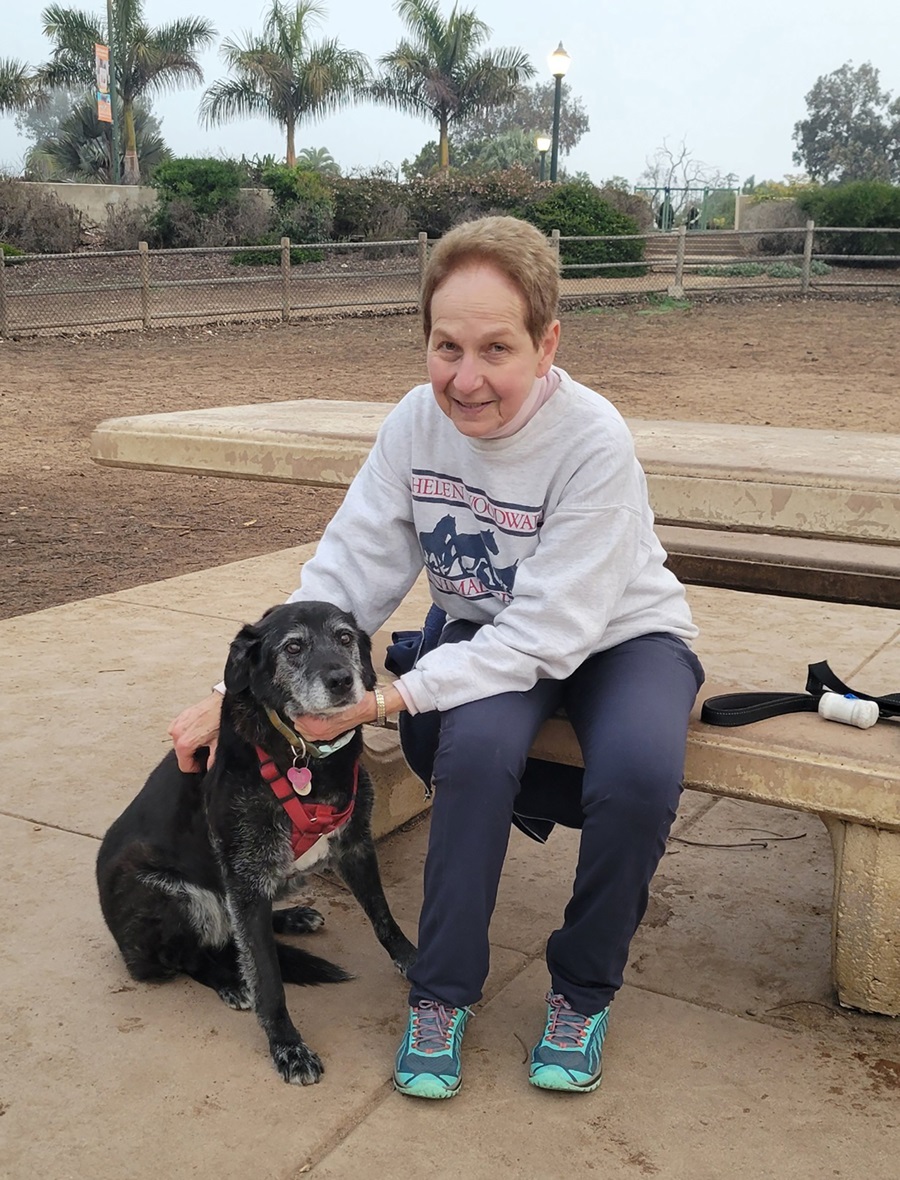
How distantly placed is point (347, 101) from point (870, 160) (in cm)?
4334

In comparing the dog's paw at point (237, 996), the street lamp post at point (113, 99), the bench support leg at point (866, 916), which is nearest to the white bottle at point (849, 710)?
the bench support leg at point (866, 916)

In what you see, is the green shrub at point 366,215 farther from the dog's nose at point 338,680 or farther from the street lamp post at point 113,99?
the dog's nose at point 338,680

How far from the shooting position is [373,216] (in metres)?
29.8

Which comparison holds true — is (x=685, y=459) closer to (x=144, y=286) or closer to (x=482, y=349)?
(x=482, y=349)

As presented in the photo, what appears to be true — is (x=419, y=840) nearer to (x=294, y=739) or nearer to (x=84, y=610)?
(x=294, y=739)

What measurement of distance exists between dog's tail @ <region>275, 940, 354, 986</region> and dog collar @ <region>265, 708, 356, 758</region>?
48cm

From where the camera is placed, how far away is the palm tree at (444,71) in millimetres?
44656

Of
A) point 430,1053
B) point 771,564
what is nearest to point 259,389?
point 771,564

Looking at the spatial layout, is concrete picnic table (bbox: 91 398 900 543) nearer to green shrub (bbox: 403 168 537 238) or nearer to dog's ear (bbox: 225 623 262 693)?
dog's ear (bbox: 225 623 262 693)

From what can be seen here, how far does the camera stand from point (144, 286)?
17.6 meters

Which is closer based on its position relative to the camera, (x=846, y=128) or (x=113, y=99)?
(x=113, y=99)

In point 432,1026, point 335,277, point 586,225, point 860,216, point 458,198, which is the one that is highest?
point 458,198

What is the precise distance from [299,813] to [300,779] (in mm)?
68

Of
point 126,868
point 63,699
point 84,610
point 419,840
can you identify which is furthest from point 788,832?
point 84,610
